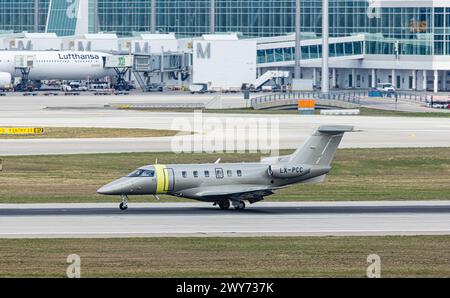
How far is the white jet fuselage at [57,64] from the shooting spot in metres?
180

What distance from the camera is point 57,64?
7121 inches

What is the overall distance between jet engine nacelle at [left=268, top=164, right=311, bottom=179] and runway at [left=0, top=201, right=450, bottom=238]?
1598mm

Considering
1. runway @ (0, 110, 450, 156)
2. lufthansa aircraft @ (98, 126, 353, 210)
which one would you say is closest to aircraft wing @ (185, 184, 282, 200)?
lufthansa aircraft @ (98, 126, 353, 210)

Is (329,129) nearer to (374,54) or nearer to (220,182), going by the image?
(220,182)

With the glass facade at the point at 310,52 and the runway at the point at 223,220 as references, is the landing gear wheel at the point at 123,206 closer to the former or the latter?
the runway at the point at 223,220

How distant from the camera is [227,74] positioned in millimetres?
178125

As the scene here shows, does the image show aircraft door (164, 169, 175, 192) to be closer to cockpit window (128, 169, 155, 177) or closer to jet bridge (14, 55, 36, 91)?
cockpit window (128, 169, 155, 177)

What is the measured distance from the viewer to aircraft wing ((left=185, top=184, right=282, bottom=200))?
48.2 m

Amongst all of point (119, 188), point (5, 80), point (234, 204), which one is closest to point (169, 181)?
point (119, 188)

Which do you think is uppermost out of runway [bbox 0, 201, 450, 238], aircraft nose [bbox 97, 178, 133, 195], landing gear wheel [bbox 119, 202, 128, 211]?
aircraft nose [bbox 97, 178, 133, 195]

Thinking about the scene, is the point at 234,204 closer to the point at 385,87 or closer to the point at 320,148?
the point at 320,148

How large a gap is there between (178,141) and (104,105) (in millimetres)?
53975
